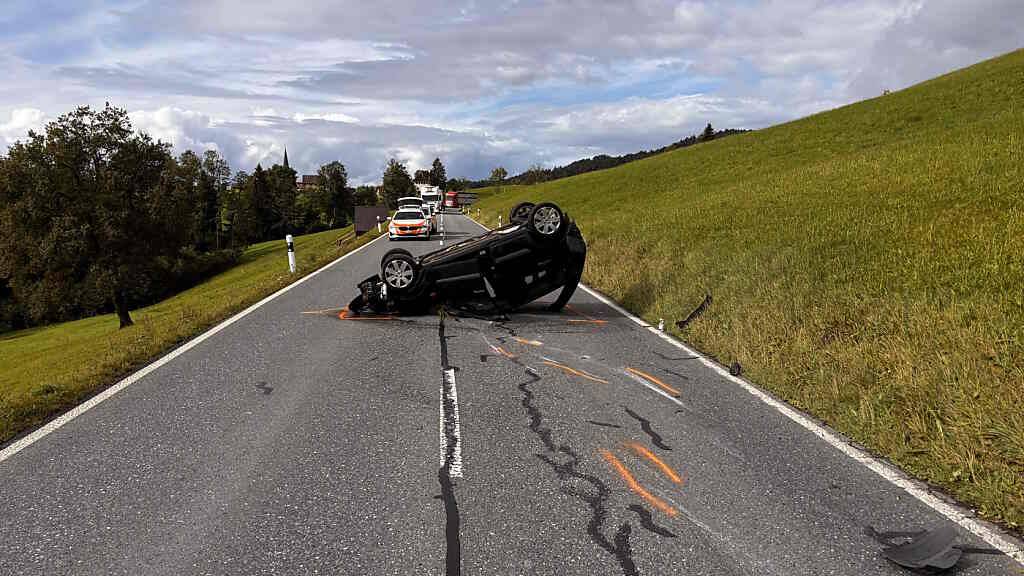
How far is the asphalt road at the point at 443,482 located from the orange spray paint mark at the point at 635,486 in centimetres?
2

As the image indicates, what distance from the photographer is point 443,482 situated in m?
4.09

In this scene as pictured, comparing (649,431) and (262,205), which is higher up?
(262,205)

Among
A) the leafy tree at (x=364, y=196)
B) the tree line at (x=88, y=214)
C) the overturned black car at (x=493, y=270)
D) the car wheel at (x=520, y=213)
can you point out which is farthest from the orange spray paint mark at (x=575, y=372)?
the leafy tree at (x=364, y=196)

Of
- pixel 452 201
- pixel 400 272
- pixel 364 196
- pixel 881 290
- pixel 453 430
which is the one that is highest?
pixel 364 196

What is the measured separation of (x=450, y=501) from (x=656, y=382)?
318 centimetres

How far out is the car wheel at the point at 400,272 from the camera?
9.90 m

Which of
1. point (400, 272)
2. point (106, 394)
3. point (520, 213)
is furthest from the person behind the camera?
point (520, 213)

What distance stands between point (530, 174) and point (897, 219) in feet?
439

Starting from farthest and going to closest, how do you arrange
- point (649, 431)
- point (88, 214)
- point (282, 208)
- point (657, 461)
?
point (282, 208) → point (88, 214) → point (649, 431) → point (657, 461)

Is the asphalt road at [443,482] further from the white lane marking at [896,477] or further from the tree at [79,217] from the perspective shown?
the tree at [79,217]

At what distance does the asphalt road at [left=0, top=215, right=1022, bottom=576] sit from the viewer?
325 cm

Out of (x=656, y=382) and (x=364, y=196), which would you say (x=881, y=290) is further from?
(x=364, y=196)

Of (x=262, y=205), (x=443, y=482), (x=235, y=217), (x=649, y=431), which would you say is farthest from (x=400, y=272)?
(x=262, y=205)

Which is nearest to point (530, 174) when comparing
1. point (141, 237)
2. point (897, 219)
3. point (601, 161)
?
point (601, 161)
